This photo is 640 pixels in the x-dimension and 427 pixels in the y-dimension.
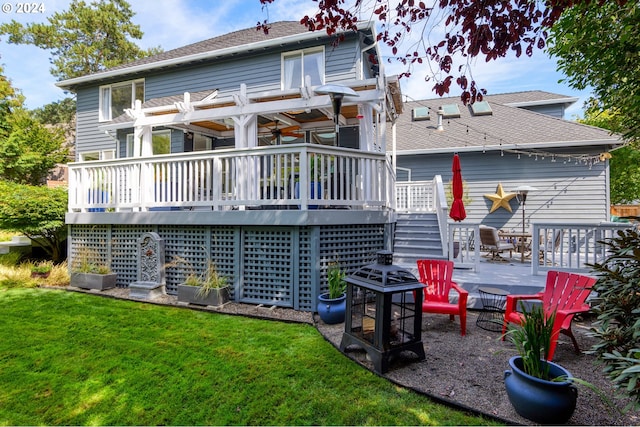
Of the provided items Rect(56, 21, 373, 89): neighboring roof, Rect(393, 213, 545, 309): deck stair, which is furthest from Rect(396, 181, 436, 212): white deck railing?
Rect(56, 21, 373, 89): neighboring roof

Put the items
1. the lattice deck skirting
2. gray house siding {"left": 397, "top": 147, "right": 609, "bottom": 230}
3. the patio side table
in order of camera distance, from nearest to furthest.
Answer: the patio side table
the lattice deck skirting
gray house siding {"left": 397, "top": 147, "right": 609, "bottom": 230}

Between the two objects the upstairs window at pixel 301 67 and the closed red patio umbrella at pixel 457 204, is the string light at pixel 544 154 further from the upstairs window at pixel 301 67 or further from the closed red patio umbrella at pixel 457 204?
the upstairs window at pixel 301 67

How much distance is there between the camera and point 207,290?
5.33m

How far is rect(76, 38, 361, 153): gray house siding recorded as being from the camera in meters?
9.23

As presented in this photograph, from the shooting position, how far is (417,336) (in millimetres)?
3430

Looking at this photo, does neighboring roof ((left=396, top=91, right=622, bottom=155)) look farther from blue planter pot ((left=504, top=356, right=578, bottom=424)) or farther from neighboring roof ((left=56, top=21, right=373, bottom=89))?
blue planter pot ((left=504, top=356, right=578, bottom=424))

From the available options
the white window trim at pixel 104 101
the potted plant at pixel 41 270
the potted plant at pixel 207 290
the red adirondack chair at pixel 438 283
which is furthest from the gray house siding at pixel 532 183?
the white window trim at pixel 104 101

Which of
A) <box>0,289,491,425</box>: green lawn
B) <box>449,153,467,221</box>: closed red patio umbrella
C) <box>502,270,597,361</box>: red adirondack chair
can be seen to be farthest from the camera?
<box>449,153,467,221</box>: closed red patio umbrella

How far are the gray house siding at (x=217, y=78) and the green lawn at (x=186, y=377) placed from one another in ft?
24.6

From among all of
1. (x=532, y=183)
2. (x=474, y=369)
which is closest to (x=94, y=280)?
(x=474, y=369)

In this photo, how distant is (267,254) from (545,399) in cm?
406

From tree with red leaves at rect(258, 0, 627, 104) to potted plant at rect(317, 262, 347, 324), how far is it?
2893 mm

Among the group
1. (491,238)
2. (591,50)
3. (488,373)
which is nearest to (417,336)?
(488,373)

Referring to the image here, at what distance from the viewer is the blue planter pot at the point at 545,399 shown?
2.35 m
